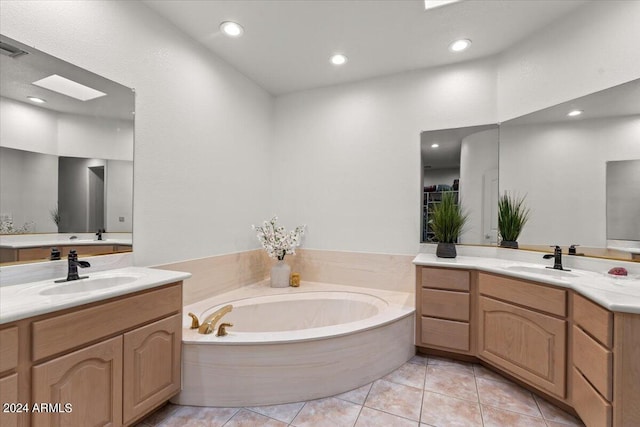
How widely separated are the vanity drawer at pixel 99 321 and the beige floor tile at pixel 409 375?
160 centimetres

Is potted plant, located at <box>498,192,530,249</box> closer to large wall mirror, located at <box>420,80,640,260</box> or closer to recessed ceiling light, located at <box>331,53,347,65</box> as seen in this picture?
large wall mirror, located at <box>420,80,640,260</box>

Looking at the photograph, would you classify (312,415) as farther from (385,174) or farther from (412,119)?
(412,119)

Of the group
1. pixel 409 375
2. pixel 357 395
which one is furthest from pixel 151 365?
pixel 409 375

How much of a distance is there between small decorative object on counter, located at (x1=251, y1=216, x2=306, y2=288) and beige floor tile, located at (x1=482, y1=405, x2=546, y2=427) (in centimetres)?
190

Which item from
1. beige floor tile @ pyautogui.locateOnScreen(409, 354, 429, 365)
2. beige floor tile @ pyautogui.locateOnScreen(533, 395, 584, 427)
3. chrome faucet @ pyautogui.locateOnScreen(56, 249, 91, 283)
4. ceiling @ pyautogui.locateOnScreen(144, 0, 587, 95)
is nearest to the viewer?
chrome faucet @ pyautogui.locateOnScreen(56, 249, 91, 283)

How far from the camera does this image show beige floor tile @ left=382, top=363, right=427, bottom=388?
1.98 meters

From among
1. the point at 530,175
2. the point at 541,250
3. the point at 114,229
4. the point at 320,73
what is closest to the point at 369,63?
the point at 320,73

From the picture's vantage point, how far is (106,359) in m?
1.29

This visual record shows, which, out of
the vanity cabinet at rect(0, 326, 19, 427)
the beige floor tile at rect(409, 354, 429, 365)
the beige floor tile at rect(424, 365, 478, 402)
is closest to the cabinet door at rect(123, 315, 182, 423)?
the vanity cabinet at rect(0, 326, 19, 427)

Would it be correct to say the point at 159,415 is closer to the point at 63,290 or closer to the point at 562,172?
the point at 63,290

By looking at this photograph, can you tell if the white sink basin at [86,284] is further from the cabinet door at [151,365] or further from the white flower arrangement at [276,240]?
the white flower arrangement at [276,240]

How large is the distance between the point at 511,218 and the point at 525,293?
31.9 inches

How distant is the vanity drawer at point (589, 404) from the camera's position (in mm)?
1263

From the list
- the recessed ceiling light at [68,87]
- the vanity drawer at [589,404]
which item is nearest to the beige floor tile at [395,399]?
the vanity drawer at [589,404]
